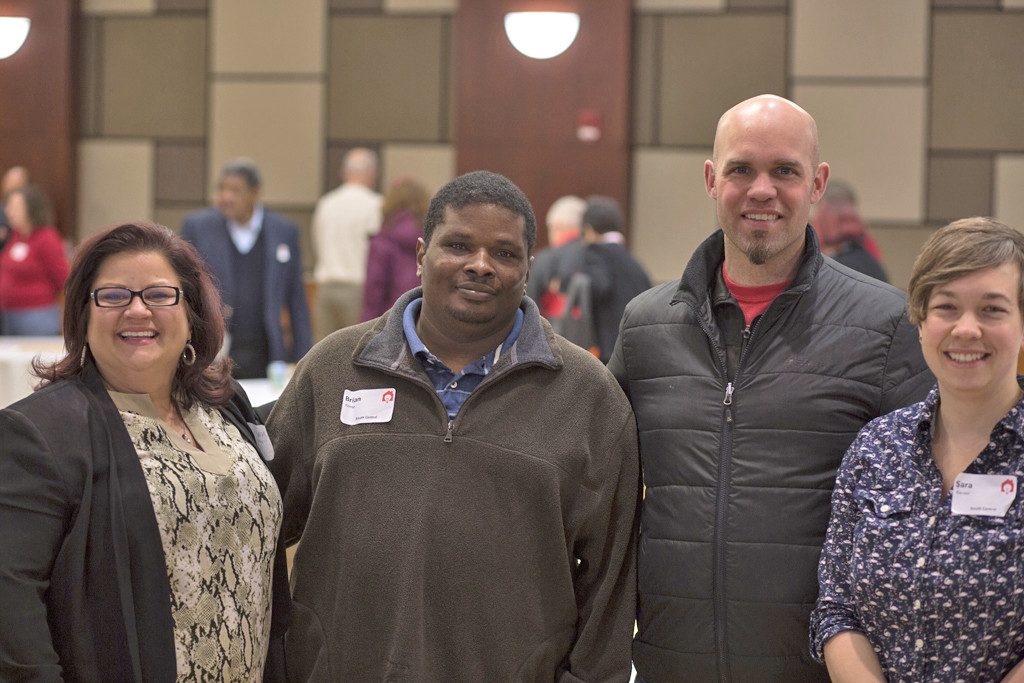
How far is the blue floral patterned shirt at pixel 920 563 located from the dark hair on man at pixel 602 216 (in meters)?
3.36

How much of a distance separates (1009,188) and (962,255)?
5.97m

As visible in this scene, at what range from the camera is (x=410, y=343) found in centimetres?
203

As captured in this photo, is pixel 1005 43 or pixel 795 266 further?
pixel 1005 43

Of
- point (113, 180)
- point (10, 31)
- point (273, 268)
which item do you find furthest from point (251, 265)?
point (113, 180)

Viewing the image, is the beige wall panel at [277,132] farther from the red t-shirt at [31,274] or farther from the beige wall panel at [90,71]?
the red t-shirt at [31,274]

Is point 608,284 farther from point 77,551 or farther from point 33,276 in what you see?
point 33,276

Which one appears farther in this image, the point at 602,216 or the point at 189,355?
the point at 602,216

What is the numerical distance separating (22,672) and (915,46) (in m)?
6.85

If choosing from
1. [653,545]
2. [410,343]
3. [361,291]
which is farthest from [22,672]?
[361,291]

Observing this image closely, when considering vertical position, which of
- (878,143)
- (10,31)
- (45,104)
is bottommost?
(878,143)

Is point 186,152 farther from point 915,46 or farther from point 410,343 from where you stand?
point 410,343

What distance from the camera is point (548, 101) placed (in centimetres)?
723

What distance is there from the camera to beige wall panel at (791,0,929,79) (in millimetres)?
6988

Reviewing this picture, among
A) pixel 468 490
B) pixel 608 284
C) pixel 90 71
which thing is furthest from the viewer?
pixel 90 71
